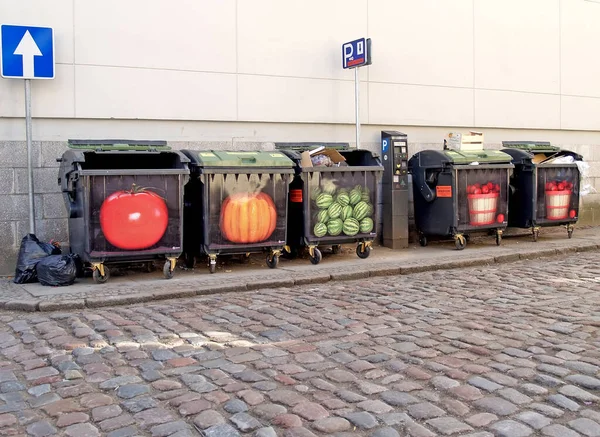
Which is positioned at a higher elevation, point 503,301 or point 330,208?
point 330,208

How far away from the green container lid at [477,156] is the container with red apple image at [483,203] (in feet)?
1.17

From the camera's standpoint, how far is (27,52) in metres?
8.28

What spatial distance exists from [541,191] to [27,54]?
784cm

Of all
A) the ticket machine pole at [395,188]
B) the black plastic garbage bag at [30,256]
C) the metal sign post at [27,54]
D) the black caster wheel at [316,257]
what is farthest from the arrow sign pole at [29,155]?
the ticket machine pole at [395,188]

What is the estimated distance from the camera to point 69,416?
3.92 m

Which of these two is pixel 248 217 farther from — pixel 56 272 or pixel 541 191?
pixel 541 191

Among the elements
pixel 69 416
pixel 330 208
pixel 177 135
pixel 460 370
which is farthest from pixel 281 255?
pixel 69 416

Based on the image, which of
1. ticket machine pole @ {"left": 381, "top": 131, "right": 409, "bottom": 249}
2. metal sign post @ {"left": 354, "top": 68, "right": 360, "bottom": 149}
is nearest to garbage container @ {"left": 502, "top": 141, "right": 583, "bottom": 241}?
ticket machine pole @ {"left": 381, "top": 131, "right": 409, "bottom": 249}

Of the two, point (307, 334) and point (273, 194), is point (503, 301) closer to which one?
point (307, 334)

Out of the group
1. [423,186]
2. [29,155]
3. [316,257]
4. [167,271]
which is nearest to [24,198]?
[29,155]

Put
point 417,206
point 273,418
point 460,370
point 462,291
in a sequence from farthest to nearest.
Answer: point 417,206
point 462,291
point 460,370
point 273,418

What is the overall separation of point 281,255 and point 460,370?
547cm

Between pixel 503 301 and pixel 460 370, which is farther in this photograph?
pixel 503 301

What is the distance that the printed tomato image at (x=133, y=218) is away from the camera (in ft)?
25.5
